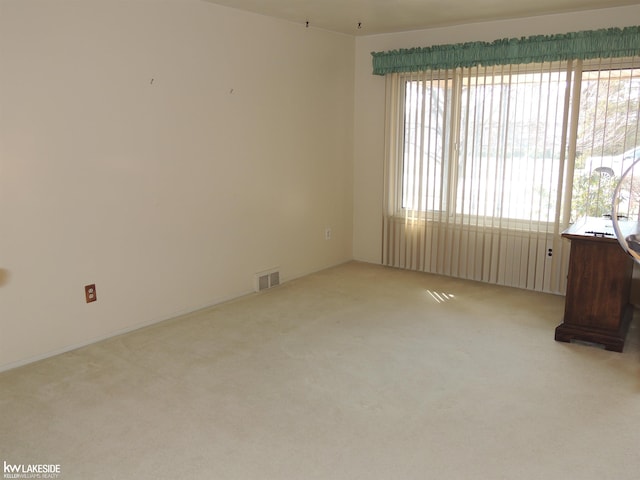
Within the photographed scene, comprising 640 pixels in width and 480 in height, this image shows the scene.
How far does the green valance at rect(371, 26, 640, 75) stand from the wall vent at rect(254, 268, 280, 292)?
83.3 inches

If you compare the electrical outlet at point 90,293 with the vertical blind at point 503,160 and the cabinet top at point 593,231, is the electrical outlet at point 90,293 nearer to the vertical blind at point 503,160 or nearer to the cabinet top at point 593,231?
the vertical blind at point 503,160

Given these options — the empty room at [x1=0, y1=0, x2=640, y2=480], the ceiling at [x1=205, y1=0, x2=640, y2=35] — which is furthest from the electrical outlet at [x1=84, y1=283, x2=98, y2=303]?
the ceiling at [x1=205, y1=0, x2=640, y2=35]

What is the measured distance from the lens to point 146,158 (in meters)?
3.50

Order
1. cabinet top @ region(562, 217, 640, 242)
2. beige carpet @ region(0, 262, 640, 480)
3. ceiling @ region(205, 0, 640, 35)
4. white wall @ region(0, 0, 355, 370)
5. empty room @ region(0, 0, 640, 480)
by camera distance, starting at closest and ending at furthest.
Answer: beige carpet @ region(0, 262, 640, 480)
empty room @ region(0, 0, 640, 480)
white wall @ region(0, 0, 355, 370)
cabinet top @ region(562, 217, 640, 242)
ceiling @ region(205, 0, 640, 35)

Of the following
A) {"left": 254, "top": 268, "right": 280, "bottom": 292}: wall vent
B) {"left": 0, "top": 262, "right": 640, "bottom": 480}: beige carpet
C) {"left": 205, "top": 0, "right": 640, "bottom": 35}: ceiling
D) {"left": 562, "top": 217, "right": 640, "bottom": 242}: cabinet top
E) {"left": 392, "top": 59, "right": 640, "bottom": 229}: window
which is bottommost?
{"left": 0, "top": 262, "right": 640, "bottom": 480}: beige carpet

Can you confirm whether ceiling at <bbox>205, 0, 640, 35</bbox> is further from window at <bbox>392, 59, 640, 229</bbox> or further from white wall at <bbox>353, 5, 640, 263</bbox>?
window at <bbox>392, 59, 640, 229</bbox>

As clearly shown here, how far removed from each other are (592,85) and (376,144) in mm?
1946

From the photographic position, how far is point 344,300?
4242 mm

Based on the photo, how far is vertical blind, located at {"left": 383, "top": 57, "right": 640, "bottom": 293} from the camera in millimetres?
4023

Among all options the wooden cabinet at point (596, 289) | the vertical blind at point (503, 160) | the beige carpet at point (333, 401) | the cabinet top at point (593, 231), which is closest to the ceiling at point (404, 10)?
the vertical blind at point (503, 160)

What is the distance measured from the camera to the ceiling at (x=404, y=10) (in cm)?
374

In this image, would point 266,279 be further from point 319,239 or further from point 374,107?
point 374,107

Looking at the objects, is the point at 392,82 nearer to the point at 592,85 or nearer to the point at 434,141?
the point at 434,141

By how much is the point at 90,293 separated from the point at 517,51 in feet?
12.0
